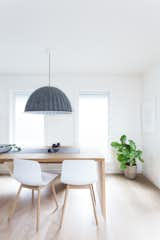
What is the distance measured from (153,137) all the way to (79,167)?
2314 millimetres

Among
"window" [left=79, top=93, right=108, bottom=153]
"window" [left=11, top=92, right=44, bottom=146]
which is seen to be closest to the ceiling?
"window" [left=79, top=93, right=108, bottom=153]

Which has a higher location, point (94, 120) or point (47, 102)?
point (47, 102)

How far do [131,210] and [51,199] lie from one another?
1.31 m

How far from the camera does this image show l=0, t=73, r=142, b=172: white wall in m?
4.68

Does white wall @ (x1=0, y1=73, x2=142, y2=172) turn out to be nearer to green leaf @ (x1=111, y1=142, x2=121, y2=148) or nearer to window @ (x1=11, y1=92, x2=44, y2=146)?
window @ (x1=11, y1=92, x2=44, y2=146)

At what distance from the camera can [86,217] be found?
2.59 metres

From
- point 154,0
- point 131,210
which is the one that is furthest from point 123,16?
point 131,210

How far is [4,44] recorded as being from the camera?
2.96 metres

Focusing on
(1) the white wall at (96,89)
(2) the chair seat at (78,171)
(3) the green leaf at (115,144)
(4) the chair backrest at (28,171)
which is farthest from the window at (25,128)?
(2) the chair seat at (78,171)

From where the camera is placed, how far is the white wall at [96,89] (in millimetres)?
4676

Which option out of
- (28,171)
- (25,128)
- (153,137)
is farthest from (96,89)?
(28,171)

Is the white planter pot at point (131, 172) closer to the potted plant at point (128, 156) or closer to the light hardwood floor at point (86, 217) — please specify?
the potted plant at point (128, 156)

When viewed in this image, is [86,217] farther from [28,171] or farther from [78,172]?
[28,171]

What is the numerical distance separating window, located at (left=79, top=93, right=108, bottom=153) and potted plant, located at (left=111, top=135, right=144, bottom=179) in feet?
1.78
